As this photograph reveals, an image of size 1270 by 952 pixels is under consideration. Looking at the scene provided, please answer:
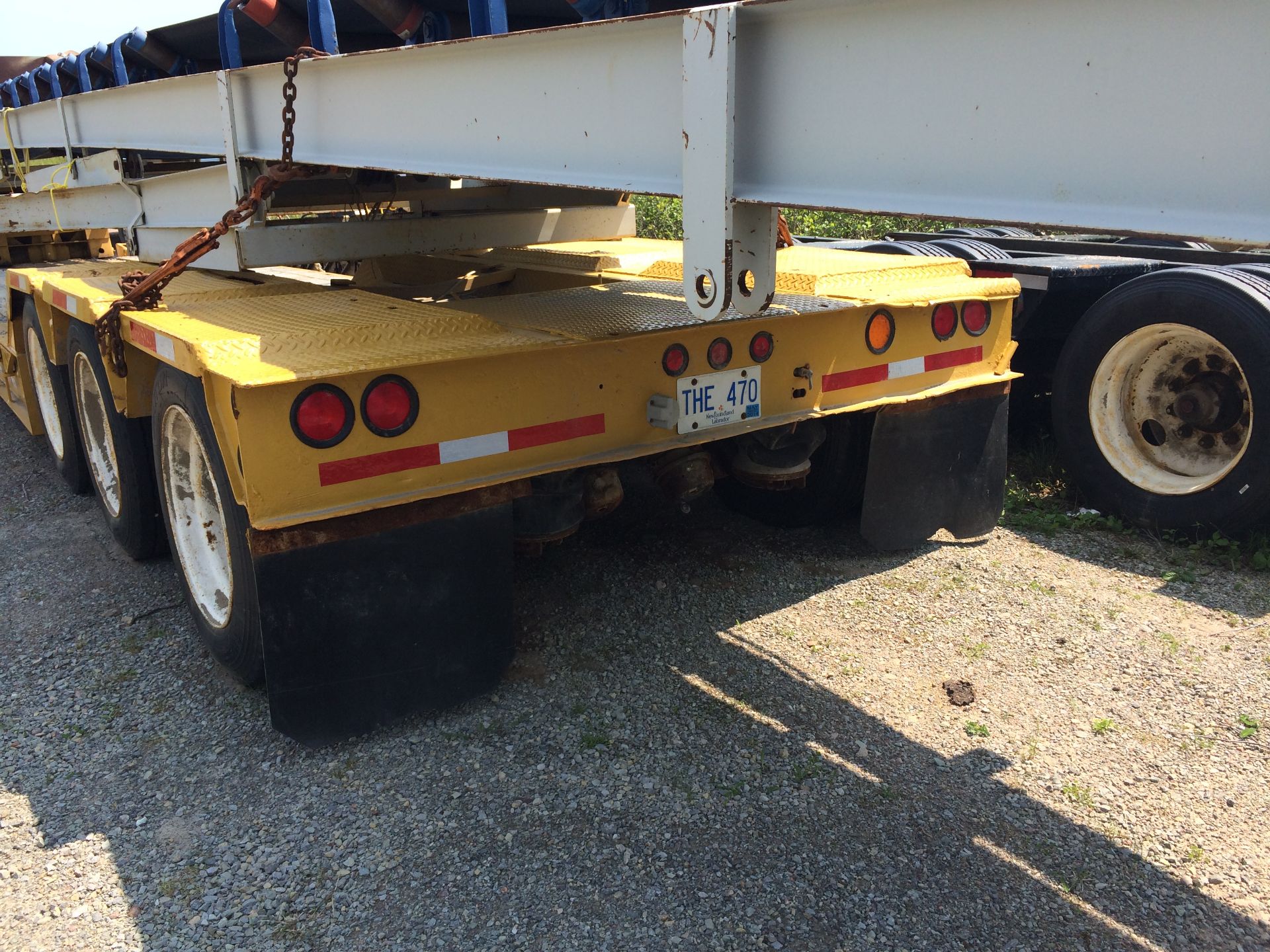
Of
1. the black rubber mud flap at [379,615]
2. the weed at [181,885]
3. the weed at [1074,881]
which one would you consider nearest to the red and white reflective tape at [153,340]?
the black rubber mud flap at [379,615]

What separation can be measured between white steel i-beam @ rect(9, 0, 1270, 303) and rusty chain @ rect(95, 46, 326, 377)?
0.31 metres

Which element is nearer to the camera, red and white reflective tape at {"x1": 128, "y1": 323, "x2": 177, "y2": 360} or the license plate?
red and white reflective tape at {"x1": 128, "y1": 323, "x2": 177, "y2": 360}

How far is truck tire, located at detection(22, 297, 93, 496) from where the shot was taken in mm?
4871

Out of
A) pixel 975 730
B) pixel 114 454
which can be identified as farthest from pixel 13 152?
pixel 975 730

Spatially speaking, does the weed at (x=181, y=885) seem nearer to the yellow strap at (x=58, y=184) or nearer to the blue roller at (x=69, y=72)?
the yellow strap at (x=58, y=184)

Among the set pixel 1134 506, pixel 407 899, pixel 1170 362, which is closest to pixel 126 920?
pixel 407 899

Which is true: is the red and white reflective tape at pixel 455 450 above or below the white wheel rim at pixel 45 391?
above

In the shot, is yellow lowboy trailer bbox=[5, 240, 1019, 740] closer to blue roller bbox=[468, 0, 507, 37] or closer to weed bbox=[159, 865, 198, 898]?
weed bbox=[159, 865, 198, 898]

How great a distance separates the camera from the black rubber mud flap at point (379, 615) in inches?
108

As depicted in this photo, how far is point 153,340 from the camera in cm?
307

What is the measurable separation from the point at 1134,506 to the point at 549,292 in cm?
278

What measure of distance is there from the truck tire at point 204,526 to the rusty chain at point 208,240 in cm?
25

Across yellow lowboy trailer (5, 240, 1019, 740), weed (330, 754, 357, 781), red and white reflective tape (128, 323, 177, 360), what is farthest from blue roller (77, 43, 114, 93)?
weed (330, 754, 357, 781)

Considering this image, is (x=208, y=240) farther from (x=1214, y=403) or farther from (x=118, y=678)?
(x=1214, y=403)
